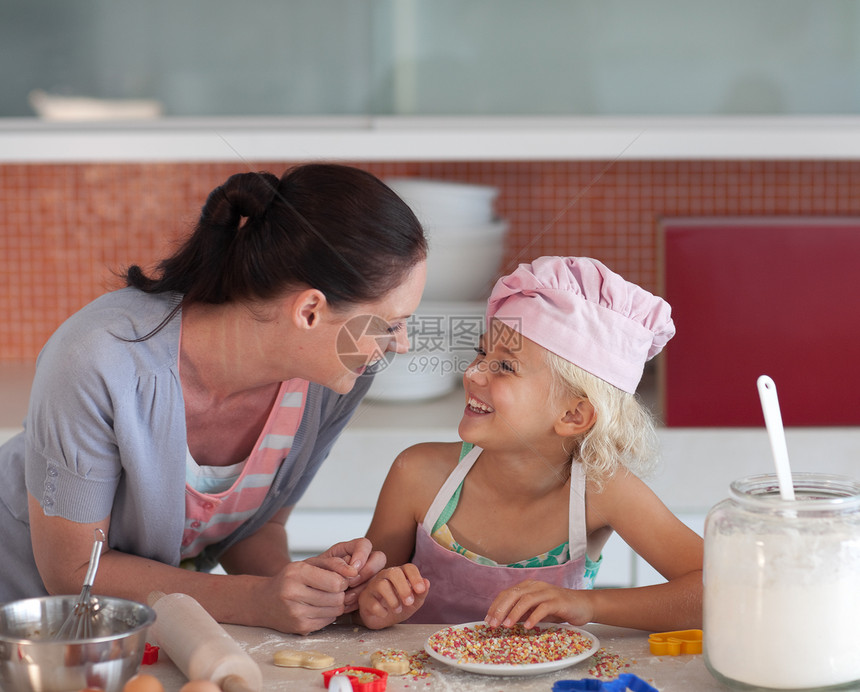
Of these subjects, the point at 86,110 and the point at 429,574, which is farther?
the point at 86,110

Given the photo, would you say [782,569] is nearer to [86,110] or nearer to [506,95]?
[506,95]

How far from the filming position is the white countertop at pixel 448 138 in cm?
176

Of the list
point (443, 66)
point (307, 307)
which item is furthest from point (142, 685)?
point (443, 66)

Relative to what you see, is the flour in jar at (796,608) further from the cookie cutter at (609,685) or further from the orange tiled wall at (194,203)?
the orange tiled wall at (194,203)

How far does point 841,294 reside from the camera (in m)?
1.70

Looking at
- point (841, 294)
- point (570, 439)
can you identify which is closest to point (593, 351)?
point (570, 439)

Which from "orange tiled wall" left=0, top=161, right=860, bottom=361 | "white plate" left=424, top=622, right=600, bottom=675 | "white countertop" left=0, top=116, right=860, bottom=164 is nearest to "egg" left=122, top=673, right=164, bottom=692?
"white plate" left=424, top=622, right=600, bottom=675

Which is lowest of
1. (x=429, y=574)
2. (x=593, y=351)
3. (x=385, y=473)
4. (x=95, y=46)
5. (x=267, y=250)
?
(x=429, y=574)

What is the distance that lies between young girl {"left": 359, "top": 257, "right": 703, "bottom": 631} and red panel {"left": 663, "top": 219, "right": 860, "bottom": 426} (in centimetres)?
61

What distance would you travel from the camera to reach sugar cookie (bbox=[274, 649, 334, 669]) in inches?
32.4

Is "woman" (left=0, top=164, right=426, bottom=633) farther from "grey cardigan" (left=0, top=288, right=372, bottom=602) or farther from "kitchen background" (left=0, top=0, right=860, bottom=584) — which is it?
"kitchen background" (left=0, top=0, right=860, bottom=584)

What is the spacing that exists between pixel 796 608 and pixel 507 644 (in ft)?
0.82

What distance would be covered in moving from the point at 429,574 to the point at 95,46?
1248mm

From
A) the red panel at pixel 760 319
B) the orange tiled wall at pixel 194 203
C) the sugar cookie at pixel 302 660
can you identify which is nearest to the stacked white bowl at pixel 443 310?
the sugar cookie at pixel 302 660
